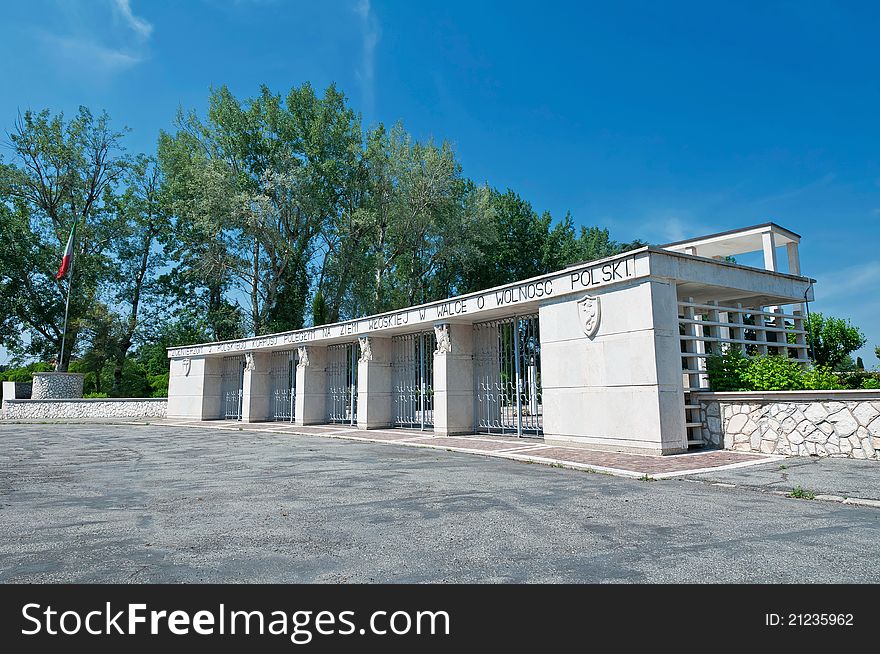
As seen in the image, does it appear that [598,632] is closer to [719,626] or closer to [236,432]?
[719,626]

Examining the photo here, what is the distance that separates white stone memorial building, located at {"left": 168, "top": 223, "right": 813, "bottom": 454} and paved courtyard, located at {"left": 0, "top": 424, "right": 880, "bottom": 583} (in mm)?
2549

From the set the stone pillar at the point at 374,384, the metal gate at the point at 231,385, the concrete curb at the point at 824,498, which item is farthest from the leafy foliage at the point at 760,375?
the metal gate at the point at 231,385

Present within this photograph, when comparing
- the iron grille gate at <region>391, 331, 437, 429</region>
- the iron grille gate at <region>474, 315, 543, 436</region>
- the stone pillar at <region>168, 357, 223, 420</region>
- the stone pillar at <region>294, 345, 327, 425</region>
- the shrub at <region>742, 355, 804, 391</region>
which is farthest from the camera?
the stone pillar at <region>168, 357, 223, 420</region>

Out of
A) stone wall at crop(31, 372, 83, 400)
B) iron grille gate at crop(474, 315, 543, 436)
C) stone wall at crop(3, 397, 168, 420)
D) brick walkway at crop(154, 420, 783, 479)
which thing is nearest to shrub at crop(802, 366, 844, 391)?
brick walkway at crop(154, 420, 783, 479)

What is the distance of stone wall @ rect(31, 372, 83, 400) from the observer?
96.1ft

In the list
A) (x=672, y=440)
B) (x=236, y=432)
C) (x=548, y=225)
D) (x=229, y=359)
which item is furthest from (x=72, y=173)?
(x=672, y=440)

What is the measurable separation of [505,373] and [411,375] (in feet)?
14.5

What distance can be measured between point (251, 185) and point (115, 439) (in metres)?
20.1

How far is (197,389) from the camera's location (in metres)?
26.8

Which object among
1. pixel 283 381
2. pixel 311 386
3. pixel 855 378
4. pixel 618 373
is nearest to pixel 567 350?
pixel 618 373

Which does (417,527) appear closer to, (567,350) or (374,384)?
(567,350)

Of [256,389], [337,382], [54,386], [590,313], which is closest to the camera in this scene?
[590,313]

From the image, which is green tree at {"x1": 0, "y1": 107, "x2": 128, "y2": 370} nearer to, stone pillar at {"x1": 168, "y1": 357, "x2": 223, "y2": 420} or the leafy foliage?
stone pillar at {"x1": 168, "y1": 357, "x2": 223, "y2": 420}

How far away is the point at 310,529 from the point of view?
5133mm
